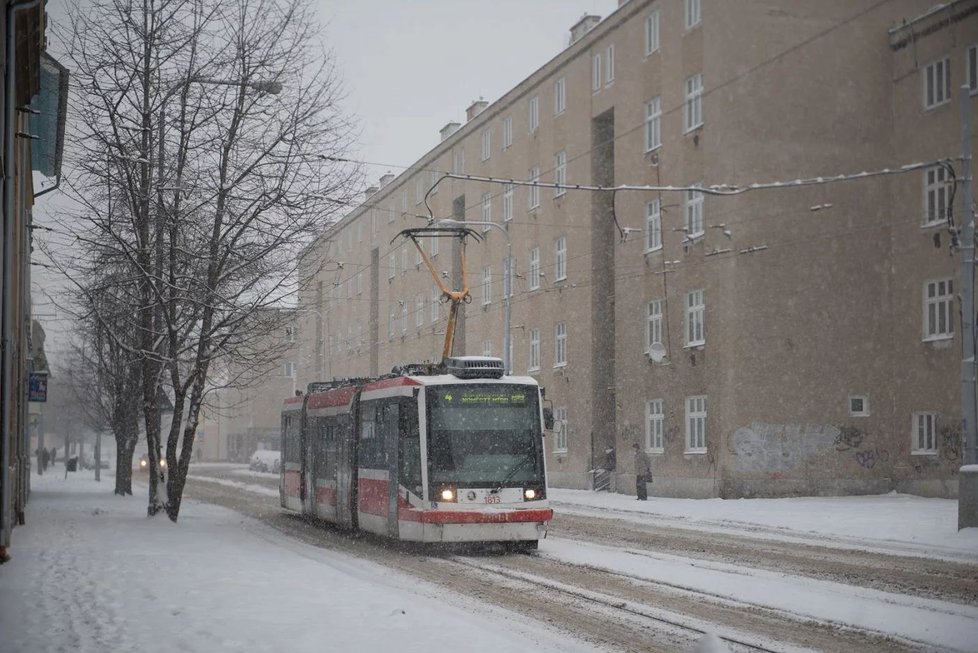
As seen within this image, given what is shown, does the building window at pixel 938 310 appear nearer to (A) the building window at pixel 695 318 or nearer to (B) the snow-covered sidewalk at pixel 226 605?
(A) the building window at pixel 695 318

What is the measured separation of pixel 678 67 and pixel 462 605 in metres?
28.2

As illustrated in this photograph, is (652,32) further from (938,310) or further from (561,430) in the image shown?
(561,430)

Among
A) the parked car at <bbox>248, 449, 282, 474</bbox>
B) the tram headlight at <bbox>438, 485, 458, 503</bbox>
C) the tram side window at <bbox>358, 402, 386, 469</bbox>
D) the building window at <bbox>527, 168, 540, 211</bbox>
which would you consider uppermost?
the building window at <bbox>527, 168, 540, 211</bbox>

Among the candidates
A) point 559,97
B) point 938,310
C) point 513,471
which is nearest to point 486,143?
point 559,97

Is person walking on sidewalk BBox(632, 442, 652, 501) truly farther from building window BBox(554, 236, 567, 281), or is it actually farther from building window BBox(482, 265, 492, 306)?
building window BBox(482, 265, 492, 306)

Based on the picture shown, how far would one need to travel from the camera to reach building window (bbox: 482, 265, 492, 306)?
2108 inches

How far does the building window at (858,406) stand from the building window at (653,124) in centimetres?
995

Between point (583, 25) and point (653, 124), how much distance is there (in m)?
10.3

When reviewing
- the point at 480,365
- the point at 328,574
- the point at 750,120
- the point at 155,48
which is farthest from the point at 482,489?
the point at 750,120

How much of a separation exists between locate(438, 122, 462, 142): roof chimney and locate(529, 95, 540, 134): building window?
13.3 m

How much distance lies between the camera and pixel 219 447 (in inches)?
4550

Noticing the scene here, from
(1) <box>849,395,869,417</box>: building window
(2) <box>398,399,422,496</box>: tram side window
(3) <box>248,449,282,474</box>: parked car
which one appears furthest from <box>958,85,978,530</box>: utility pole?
(3) <box>248,449,282,474</box>: parked car

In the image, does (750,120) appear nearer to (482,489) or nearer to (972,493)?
(972,493)

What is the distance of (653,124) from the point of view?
129 feet
